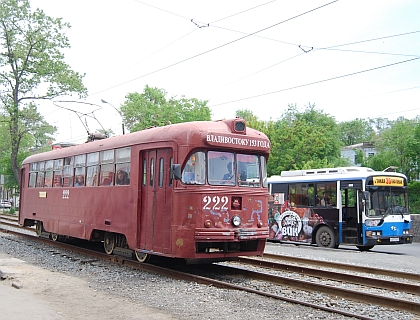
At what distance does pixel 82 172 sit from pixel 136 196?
406 centimetres

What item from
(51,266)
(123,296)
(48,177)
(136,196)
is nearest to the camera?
(123,296)

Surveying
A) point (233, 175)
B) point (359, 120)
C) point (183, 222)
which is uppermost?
point (359, 120)

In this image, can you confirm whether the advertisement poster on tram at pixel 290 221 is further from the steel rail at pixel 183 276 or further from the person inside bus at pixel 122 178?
the person inside bus at pixel 122 178

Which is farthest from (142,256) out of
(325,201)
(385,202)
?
(385,202)

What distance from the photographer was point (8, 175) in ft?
149

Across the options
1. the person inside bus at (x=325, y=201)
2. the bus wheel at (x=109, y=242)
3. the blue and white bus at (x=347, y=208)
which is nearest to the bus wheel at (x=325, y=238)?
the blue and white bus at (x=347, y=208)

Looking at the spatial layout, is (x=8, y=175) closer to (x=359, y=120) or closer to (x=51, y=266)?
(x=51, y=266)

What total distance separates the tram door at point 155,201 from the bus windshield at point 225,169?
2.00ft

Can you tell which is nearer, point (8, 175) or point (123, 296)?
point (123, 296)

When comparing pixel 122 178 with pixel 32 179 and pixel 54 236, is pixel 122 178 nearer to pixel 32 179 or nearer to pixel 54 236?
pixel 54 236

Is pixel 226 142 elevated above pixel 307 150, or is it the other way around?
pixel 307 150

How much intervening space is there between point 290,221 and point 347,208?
300cm

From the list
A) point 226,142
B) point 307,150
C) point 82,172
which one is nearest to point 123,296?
point 226,142

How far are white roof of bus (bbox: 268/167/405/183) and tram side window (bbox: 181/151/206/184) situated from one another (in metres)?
9.50
